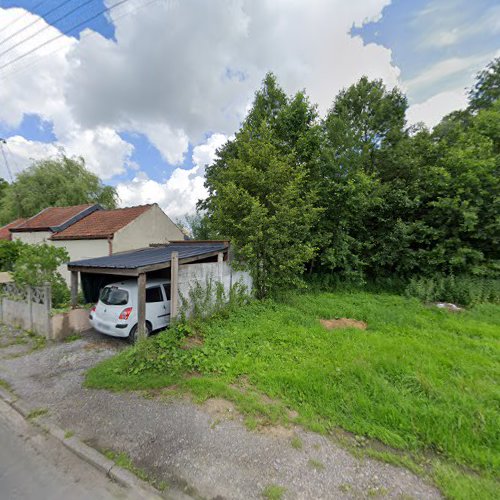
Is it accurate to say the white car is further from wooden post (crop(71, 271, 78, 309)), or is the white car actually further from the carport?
wooden post (crop(71, 271, 78, 309))

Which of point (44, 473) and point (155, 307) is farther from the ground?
point (155, 307)

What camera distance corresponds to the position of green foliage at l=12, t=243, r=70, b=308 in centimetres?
635

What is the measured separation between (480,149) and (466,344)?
833 cm

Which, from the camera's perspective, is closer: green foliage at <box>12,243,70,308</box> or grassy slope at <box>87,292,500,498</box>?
grassy slope at <box>87,292,500,498</box>

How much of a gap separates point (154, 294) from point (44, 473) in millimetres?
3792

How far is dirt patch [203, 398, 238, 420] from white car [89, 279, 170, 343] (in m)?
3.07

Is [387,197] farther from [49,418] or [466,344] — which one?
[49,418]

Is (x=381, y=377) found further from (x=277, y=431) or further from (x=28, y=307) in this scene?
(x=28, y=307)

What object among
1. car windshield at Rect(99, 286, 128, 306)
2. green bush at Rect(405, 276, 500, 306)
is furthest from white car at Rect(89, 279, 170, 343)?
green bush at Rect(405, 276, 500, 306)

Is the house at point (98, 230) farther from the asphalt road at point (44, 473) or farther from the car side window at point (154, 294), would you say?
the asphalt road at point (44, 473)

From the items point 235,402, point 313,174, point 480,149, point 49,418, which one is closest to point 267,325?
point 235,402

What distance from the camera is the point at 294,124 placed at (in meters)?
10.2

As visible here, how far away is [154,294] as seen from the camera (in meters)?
6.10

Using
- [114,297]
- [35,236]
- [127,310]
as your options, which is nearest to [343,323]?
[127,310]
